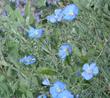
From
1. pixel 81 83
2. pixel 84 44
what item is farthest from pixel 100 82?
pixel 84 44

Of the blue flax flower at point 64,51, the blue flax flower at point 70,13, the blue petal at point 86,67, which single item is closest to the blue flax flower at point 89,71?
the blue petal at point 86,67

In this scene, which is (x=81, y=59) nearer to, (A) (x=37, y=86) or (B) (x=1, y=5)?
(A) (x=37, y=86)

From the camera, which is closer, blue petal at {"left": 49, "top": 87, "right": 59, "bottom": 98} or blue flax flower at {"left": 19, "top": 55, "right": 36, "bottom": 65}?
blue petal at {"left": 49, "top": 87, "right": 59, "bottom": 98}

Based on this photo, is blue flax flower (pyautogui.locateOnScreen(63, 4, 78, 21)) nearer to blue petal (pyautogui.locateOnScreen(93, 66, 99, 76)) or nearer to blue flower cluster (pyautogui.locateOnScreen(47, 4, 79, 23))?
blue flower cluster (pyautogui.locateOnScreen(47, 4, 79, 23))

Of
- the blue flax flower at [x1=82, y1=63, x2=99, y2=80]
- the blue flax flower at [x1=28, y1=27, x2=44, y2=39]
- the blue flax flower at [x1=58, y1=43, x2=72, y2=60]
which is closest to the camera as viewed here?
the blue flax flower at [x1=82, y1=63, x2=99, y2=80]

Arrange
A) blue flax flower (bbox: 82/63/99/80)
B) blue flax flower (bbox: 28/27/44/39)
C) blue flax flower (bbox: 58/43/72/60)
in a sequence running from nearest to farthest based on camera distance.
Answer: blue flax flower (bbox: 82/63/99/80)
blue flax flower (bbox: 58/43/72/60)
blue flax flower (bbox: 28/27/44/39)

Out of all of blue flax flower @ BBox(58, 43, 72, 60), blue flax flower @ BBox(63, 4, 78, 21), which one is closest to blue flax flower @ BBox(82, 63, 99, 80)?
blue flax flower @ BBox(58, 43, 72, 60)

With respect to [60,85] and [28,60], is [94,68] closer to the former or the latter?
[60,85]

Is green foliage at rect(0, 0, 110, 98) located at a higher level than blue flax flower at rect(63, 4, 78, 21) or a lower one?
lower

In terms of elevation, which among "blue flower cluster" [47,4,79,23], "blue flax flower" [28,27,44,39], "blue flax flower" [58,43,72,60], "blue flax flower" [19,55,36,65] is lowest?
"blue flax flower" [19,55,36,65]

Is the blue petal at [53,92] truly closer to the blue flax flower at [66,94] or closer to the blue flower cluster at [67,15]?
the blue flax flower at [66,94]
